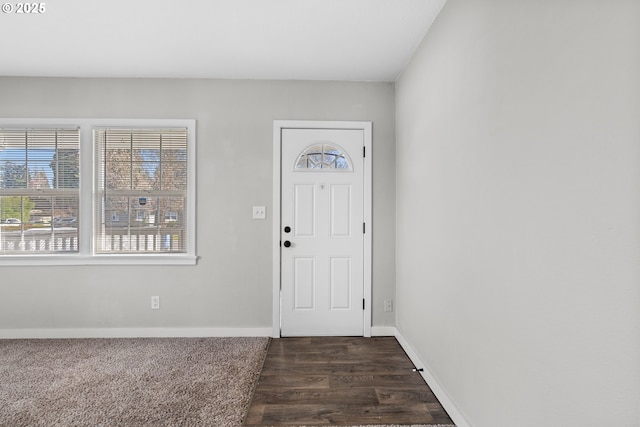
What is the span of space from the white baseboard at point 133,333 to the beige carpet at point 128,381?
7cm

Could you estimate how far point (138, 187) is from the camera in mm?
3072

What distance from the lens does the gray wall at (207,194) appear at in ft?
9.94

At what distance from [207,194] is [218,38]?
1332 mm

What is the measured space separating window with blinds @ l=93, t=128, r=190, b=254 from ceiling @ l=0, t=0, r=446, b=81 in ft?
1.92

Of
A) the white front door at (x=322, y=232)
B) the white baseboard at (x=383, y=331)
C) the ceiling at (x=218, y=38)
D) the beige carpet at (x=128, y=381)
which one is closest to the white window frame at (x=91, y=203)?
the ceiling at (x=218, y=38)

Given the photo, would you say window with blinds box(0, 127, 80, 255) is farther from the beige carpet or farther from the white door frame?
the white door frame

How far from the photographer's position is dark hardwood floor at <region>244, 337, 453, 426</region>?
1.91 meters

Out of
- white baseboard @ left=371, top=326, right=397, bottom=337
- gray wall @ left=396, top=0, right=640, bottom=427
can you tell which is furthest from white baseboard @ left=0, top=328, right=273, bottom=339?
gray wall @ left=396, top=0, right=640, bottom=427

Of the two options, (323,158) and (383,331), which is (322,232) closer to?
(323,158)

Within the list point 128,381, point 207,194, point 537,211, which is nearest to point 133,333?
point 128,381

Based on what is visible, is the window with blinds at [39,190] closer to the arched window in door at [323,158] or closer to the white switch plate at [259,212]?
the white switch plate at [259,212]

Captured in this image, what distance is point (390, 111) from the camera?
3.14 m

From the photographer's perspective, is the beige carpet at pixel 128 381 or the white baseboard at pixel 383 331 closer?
the beige carpet at pixel 128 381

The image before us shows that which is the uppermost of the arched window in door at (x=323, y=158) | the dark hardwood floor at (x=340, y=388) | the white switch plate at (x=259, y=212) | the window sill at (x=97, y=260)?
the arched window in door at (x=323, y=158)
